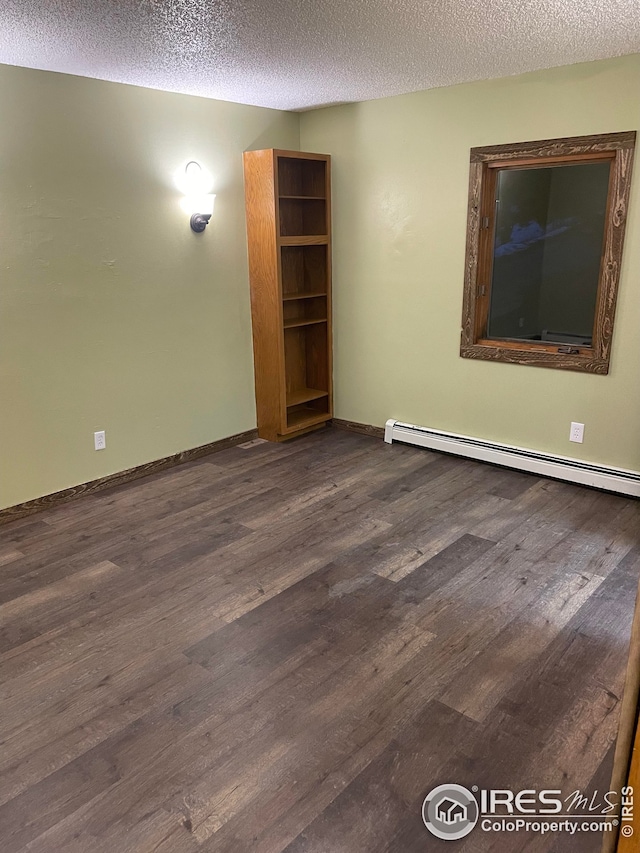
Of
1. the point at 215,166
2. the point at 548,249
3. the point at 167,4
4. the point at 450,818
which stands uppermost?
the point at 167,4

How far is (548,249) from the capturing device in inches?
155

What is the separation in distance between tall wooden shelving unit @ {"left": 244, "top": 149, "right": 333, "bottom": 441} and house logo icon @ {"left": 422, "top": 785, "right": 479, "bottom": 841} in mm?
3173

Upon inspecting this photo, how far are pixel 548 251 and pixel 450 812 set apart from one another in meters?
3.23

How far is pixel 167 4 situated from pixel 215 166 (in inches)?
74.0

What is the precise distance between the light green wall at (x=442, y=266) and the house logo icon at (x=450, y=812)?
2.51 metres

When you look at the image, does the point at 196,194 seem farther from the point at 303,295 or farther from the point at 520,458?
the point at 520,458

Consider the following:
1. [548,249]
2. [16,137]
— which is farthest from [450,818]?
[16,137]

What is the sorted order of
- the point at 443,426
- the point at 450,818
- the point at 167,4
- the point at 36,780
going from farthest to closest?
the point at 443,426, the point at 167,4, the point at 36,780, the point at 450,818

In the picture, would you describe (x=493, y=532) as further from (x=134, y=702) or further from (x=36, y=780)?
(x=36, y=780)

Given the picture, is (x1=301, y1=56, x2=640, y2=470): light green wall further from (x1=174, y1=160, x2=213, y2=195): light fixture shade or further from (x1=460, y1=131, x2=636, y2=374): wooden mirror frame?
(x1=174, y1=160, x2=213, y2=195): light fixture shade

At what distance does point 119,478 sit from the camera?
4086 millimetres

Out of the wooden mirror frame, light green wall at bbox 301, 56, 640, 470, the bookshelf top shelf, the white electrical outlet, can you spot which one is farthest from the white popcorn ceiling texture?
the white electrical outlet

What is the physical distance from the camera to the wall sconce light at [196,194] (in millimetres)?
4113

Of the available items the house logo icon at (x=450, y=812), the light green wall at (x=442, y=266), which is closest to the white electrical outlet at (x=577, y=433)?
the light green wall at (x=442, y=266)
